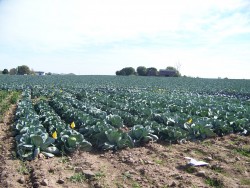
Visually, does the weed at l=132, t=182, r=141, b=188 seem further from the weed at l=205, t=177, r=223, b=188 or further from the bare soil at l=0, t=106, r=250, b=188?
the weed at l=205, t=177, r=223, b=188

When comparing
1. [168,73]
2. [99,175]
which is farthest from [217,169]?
[168,73]

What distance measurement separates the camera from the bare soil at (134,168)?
179 inches

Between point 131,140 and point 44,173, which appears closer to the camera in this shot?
point 44,173

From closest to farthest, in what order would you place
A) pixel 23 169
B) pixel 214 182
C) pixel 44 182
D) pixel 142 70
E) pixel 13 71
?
pixel 44 182, pixel 214 182, pixel 23 169, pixel 142 70, pixel 13 71

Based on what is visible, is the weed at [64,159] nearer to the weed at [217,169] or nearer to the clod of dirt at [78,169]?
the clod of dirt at [78,169]

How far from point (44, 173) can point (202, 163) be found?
115 inches

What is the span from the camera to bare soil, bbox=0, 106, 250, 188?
4543 millimetres

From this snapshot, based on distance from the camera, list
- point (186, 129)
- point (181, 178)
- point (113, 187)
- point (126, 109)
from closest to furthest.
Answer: point (113, 187)
point (181, 178)
point (186, 129)
point (126, 109)

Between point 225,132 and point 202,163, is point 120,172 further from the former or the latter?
point 225,132

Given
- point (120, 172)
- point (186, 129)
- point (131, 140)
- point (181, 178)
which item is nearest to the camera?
point (181, 178)

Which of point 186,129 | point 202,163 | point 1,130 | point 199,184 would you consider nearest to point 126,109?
point 186,129

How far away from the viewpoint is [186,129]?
26.3 ft

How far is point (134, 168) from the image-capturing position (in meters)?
5.22

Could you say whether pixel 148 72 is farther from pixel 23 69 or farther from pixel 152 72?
pixel 23 69
